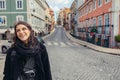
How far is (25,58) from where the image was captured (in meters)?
3.71

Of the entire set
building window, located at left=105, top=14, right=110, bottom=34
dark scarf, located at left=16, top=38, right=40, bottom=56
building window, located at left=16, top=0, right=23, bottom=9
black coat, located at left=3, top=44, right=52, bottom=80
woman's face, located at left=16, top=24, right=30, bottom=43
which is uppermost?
building window, located at left=16, top=0, right=23, bottom=9

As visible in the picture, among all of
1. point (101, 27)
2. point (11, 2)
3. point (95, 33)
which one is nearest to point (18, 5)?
point (11, 2)

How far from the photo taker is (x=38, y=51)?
3762 millimetres

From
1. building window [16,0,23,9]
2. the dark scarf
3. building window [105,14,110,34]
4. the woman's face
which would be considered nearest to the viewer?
the dark scarf

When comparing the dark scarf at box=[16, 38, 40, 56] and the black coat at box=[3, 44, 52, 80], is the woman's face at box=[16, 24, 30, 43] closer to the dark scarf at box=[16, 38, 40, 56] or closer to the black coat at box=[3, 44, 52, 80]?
the dark scarf at box=[16, 38, 40, 56]

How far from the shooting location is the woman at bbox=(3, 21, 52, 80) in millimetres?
3668

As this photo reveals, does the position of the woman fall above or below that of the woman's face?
below

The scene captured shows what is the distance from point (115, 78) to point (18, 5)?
137 ft

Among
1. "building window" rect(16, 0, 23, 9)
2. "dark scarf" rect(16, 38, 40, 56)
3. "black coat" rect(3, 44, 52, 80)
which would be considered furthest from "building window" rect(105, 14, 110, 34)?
"dark scarf" rect(16, 38, 40, 56)

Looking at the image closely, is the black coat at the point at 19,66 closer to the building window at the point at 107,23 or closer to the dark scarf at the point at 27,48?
the dark scarf at the point at 27,48

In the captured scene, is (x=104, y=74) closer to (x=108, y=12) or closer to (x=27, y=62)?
(x=27, y=62)

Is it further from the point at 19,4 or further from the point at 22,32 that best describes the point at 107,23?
the point at 22,32

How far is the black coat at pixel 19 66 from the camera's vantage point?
3.68 m

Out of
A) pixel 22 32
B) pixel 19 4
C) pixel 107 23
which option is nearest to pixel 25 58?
pixel 22 32
